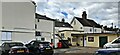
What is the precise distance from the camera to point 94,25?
50.0m

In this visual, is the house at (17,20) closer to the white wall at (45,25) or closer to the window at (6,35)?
the window at (6,35)

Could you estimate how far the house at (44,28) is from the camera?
27.8m

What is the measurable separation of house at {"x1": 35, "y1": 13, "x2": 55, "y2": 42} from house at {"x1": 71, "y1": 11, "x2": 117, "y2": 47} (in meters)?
6.69

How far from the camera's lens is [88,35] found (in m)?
34.4

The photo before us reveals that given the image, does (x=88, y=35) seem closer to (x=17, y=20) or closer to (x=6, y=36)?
(x=17, y=20)

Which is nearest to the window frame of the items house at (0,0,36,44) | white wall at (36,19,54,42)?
house at (0,0,36,44)

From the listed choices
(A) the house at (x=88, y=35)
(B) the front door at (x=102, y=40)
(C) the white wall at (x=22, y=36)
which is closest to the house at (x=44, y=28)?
(C) the white wall at (x=22, y=36)

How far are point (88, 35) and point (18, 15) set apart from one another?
1384cm

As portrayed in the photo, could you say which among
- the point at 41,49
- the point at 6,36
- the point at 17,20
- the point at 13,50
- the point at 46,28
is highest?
the point at 17,20

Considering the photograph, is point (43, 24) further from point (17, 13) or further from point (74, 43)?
point (74, 43)

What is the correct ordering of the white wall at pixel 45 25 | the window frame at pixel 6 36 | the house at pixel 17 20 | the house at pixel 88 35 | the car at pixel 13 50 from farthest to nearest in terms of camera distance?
the house at pixel 88 35, the white wall at pixel 45 25, the house at pixel 17 20, the window frame at pixel 6 36, the car at pixel 13 50

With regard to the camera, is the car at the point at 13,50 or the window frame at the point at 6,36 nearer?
the car at the point at 13,50

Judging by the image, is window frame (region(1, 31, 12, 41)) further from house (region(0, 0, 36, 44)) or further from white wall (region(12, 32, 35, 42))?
white wall (region(12, 32, 35, 42))

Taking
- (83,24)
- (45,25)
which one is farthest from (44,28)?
(83,24)
